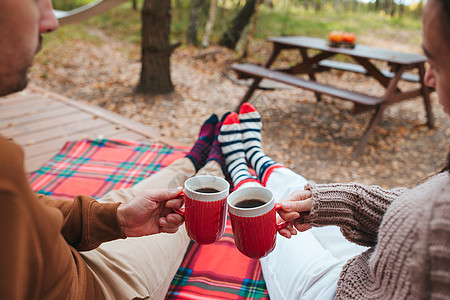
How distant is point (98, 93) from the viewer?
4.92m

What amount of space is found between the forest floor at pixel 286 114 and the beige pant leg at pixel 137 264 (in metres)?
1.98

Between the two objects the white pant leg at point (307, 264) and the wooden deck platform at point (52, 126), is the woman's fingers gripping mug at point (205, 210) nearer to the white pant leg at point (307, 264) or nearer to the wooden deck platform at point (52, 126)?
the white pant leg at point (307, 264)

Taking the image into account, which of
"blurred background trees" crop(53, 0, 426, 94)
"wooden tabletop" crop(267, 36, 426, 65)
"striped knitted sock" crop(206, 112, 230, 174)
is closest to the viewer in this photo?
"striped knitted sock" crop(206, 112, 230, 174)

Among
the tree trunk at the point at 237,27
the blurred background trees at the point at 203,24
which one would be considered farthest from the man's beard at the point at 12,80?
the tree trunk at the point at 237,27

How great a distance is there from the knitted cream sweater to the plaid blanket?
0.61 metres

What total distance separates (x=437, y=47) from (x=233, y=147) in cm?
139

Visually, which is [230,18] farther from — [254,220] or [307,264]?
[254,220]

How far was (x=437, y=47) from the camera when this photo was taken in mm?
708

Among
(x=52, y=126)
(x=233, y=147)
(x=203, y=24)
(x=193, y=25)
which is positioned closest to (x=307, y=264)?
(x=233, y=147)

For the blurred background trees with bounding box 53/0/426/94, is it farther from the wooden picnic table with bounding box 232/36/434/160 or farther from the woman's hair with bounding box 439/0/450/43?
the woman's hair with bounding box 439/0/450/43

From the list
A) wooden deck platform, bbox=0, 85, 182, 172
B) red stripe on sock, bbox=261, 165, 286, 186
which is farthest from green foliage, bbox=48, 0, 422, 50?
red stripe on sock, bbox=261, 165, 286, 186

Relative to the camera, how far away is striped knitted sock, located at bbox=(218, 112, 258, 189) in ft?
6.12

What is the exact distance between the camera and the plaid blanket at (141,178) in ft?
4.90

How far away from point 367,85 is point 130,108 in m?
4.16
